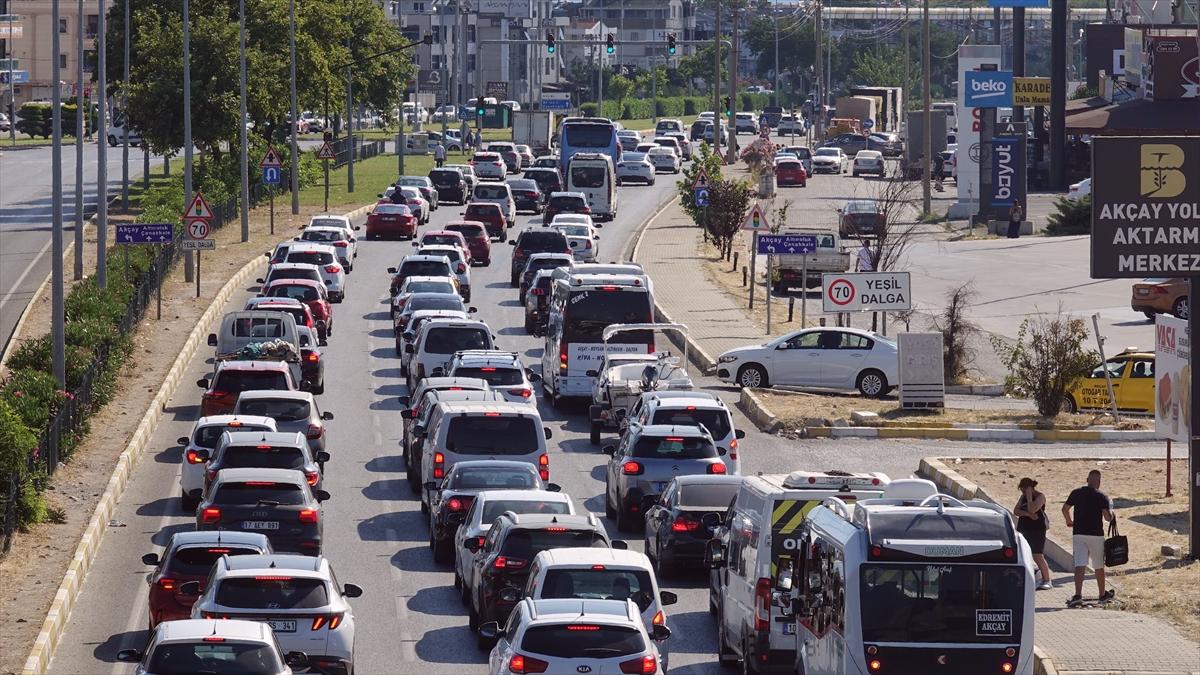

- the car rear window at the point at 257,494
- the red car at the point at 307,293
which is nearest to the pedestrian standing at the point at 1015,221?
the red car at the point at 307,293

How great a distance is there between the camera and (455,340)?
123 feet

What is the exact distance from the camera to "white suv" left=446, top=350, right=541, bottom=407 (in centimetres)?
3341

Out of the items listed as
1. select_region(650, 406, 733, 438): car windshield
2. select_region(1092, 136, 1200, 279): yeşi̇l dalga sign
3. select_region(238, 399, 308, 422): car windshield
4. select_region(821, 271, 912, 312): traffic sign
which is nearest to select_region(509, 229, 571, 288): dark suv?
select_region(821, 271, 912, 312): traffic sign

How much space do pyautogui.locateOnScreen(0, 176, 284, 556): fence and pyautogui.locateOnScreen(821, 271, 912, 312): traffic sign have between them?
574 inches

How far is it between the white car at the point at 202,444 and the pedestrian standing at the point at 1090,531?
1123 centimetres

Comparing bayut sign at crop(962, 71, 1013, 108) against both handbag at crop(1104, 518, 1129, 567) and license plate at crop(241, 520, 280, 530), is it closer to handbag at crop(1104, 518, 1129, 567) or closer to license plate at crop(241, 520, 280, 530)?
handbag at crop(1104, 518, 1129, 567)

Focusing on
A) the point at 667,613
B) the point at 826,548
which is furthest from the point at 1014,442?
the point at 826,548

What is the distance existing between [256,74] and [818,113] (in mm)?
75508

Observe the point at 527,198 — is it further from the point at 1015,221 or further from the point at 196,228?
the point at 196,228

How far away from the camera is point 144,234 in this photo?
4491 cm

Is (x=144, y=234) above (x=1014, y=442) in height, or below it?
above

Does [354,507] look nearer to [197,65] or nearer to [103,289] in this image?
[103,289]

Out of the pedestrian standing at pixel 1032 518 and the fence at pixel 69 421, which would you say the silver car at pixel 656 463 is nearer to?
the pedestrian standing at pixel 1032 518

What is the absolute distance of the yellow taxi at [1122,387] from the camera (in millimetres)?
37562
